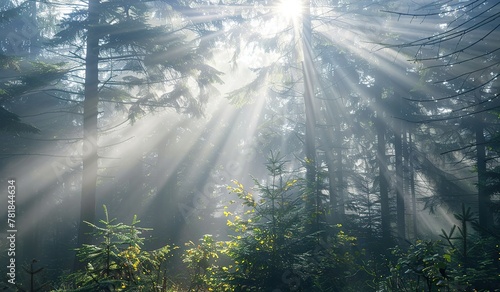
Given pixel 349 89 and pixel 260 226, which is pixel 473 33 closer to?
pixel 349 89

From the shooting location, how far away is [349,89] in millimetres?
19500

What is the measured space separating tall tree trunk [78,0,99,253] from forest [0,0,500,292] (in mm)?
83

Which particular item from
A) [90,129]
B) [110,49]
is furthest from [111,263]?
[110,49]

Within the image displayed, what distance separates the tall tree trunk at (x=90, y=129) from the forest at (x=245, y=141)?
0.08 meters

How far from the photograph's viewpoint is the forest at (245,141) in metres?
6.39

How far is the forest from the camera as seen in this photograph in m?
6.39

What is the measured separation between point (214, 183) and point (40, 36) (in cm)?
1584

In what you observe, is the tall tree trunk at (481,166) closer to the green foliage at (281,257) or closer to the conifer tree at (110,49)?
the green foliage at (281,257)

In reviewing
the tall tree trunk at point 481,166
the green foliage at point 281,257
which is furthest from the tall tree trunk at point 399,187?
the green foliage at point 281,257

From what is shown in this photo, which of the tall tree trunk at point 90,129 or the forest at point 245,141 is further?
the tall tree trunk at point 90,129

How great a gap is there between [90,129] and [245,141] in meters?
17.7

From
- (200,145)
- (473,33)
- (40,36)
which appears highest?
(40,36)

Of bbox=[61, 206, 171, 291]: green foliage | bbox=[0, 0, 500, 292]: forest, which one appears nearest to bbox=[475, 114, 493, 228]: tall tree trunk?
bbox=[0, 0, 500, 292]: forest

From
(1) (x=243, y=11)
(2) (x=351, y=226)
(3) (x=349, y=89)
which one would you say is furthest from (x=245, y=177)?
(1) (x=243, y=11)
